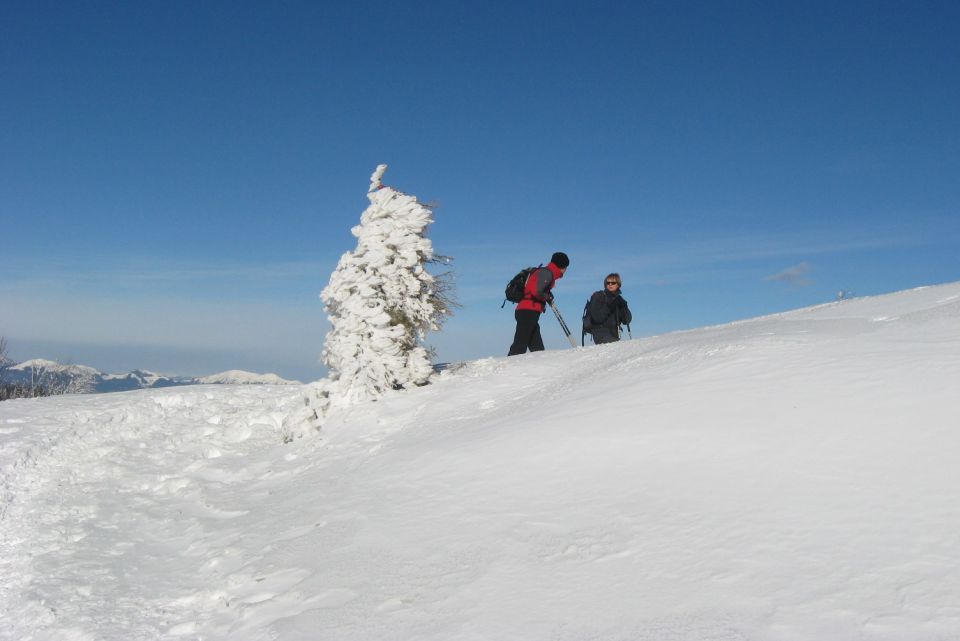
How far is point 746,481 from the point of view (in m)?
5.44

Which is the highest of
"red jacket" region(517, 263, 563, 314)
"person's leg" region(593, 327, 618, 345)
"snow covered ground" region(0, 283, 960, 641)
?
"red jacket" region(517, 263, 563, 314)

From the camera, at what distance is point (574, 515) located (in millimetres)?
5590

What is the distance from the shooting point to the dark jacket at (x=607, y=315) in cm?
1443

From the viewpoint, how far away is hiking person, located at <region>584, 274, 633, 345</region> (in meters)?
14.4

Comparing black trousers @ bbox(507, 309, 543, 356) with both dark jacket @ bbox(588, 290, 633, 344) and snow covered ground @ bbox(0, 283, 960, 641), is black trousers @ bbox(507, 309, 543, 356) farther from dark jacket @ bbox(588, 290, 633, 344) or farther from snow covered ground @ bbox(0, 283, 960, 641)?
snow covered ground @ bbox(0, 283, 960, 641)

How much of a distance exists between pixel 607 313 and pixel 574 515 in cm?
917

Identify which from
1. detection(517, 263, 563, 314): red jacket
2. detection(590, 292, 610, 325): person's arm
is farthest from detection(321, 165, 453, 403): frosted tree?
detection(590, 292, 610, 325): person's arm

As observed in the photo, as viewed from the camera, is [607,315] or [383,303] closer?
[383,303]

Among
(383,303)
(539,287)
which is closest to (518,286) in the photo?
(539,287)

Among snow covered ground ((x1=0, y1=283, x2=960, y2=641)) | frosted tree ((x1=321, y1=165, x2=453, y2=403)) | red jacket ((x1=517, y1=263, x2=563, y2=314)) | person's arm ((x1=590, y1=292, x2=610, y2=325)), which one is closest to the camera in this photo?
snow covered ground ((x1=0, y1=283, x2=960, y2=641))

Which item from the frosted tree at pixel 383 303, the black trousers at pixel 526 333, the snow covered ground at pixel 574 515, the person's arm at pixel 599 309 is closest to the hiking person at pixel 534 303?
the black trousers at pixel 526 333

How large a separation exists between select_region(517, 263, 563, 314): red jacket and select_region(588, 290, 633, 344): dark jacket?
866 millimetres

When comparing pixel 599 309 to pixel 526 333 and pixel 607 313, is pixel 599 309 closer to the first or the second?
pixel 607 313

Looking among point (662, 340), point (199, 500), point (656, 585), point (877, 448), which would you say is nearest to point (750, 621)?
point (656, 585)
